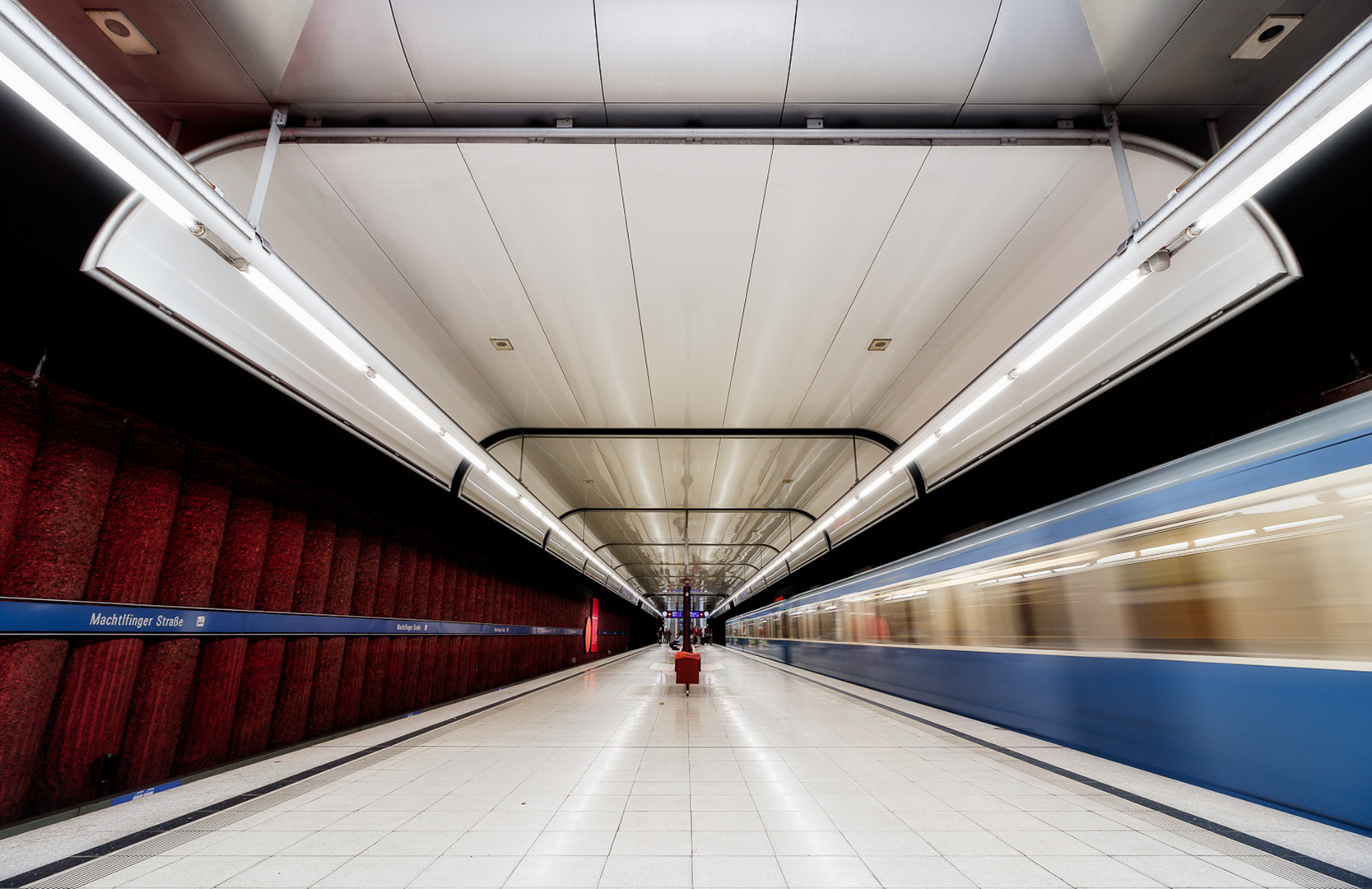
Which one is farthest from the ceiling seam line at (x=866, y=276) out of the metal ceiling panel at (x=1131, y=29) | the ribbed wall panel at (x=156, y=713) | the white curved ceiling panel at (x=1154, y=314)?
the ribbed wall panel at (x=156, y=713)

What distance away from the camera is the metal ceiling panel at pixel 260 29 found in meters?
2.26

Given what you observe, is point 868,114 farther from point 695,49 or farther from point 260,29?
point 260,29

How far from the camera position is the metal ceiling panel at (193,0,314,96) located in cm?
226

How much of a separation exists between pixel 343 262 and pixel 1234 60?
17.2 feet

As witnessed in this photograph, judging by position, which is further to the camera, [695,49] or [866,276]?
[866,276]

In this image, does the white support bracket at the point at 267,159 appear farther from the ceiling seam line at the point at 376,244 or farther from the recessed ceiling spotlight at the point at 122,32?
the recessed ceiling spotlight at the point at 122,32

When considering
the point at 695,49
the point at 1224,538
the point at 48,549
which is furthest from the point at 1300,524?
the point at 48,549

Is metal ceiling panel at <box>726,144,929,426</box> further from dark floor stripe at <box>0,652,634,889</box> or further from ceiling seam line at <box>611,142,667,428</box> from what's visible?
dark floor stripe at <box>0,652,634,889</box>

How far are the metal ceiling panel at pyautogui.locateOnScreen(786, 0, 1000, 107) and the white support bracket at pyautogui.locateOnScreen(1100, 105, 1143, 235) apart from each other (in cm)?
78

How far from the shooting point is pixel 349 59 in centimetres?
258

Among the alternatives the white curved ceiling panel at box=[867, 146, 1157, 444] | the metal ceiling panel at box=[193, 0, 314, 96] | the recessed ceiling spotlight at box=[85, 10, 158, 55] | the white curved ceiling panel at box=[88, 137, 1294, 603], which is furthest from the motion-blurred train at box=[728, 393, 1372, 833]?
the recessed ceiling spotlight at box=[85, 10, 158, 55]

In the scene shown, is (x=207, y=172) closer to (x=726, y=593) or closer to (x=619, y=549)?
(x=619, y=549)

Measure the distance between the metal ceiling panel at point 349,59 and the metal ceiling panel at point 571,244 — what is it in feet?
1.42

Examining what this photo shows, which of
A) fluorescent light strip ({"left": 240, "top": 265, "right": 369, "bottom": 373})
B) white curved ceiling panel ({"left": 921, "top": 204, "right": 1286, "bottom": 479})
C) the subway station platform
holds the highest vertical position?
white curved ceiling panel ({"left": 921, "top": 204, "right": 1286, "bottom": 479})
